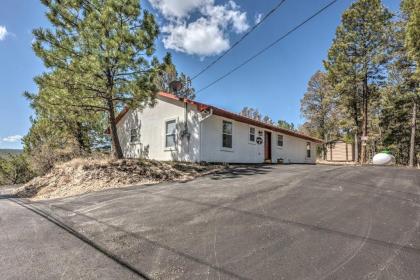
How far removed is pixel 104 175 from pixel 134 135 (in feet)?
23.9

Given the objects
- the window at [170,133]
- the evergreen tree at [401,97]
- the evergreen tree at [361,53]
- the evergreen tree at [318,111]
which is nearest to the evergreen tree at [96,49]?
the window at [170,133]

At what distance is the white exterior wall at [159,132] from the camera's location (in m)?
12.4

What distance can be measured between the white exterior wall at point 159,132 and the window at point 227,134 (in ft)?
5.57

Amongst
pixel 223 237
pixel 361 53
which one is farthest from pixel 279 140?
pixel 223 237

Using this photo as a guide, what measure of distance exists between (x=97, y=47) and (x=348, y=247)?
31.4 feet

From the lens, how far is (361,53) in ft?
65.5

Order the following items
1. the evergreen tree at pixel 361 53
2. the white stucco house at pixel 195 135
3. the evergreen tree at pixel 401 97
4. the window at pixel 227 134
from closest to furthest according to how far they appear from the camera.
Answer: the white stucco house at pixel 195 135 → the window at pixel 227 134 → the evergreen tree at pixel 401 97 → the evergreen tree at pixel 361 53

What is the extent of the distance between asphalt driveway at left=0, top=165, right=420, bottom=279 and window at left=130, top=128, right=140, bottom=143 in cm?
985

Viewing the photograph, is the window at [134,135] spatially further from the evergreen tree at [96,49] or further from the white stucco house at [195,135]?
the evergreen tree at [96,49]

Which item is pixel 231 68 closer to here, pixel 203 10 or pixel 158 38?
pixel 203 10

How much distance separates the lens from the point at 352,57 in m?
20.1

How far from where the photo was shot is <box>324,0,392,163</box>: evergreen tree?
19172mm

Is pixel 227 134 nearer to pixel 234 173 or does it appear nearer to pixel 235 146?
pixel 235 146

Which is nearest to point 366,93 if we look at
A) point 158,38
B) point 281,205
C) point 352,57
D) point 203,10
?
point 352,57
